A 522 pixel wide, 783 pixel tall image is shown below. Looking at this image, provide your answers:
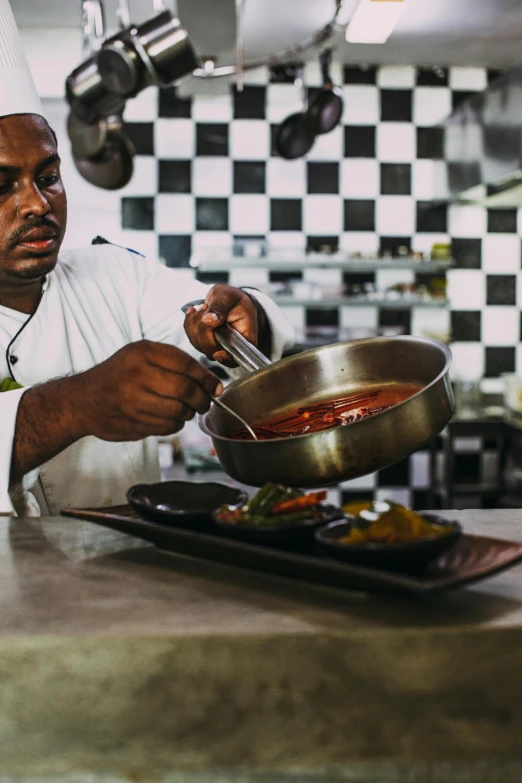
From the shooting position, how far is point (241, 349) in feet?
5.49

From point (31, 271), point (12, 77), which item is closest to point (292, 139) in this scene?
point (12, 77)

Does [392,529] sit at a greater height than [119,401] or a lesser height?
lesser

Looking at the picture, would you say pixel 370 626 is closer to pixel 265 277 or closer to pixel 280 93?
pixel 265 277

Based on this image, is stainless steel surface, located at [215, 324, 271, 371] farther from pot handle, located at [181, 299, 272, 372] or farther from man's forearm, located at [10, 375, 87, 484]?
man's forearm, located at [10, 375, 87, 484]

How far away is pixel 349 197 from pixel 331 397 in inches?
180

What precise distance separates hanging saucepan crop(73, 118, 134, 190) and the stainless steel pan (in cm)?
360

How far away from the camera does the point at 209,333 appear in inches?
70.6

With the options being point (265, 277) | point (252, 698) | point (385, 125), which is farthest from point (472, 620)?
point (385, 125)

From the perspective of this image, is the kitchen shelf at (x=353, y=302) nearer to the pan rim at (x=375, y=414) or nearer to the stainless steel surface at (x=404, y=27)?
the stainless steel surface at (x=404, y=27)

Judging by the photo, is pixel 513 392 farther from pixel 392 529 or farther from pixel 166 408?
pixel 392 529

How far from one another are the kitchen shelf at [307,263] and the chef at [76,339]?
10.1 feet

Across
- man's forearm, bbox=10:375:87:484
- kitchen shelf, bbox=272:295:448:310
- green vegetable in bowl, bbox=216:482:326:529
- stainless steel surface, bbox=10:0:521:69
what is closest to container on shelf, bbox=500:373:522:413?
kitchen shelf, bbox=272:295:448:310

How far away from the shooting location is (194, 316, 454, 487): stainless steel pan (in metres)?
1.20

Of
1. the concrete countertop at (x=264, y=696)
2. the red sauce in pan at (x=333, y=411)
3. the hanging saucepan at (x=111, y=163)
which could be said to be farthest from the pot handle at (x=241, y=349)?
the hanging saucepan at (x=111, y=163)
